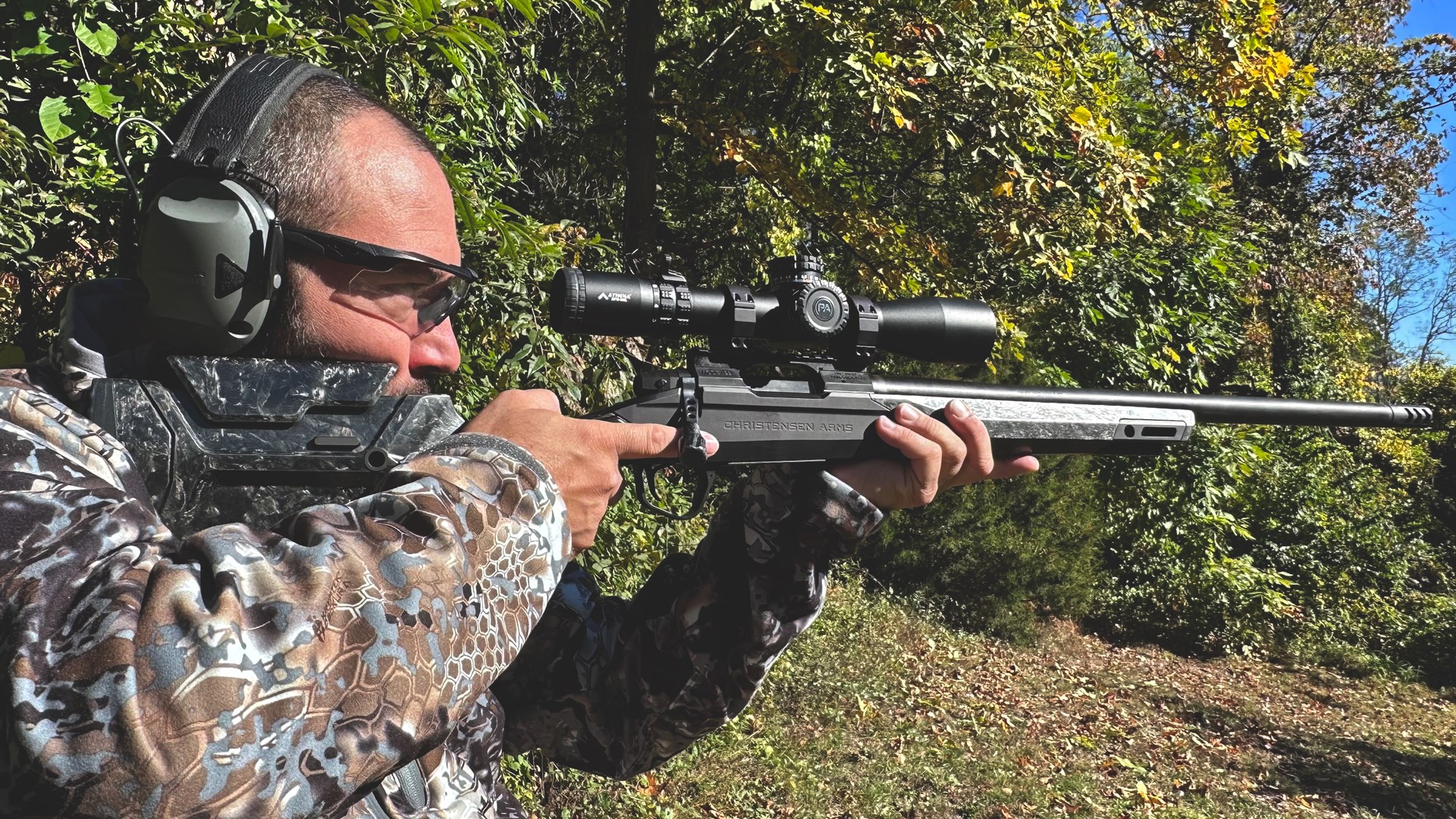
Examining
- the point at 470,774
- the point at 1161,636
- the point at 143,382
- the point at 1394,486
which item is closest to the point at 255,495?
the point at 143,382

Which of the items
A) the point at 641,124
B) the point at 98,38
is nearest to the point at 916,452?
the point at 98,38

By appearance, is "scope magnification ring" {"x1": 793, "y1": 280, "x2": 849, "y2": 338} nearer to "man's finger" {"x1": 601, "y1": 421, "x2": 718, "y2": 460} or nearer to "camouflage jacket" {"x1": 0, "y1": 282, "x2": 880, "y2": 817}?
"man's finger" {"x1": 601, "y1": 421, "x2": 718, "y2": 460}

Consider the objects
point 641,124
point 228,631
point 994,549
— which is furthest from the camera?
point 994,549

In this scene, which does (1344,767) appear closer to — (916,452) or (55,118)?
(916,452)

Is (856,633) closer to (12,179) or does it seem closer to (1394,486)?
(12,179)

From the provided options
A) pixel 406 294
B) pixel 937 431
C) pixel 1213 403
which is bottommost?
pixel 406 294

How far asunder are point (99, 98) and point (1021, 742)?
27.3 ft

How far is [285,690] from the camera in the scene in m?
1.09

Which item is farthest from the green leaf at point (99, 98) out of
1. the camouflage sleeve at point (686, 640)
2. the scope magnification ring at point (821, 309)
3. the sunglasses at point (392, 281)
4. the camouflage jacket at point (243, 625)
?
the scope magnification ring at point (821, 309)

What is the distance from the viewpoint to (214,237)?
60.1 inches

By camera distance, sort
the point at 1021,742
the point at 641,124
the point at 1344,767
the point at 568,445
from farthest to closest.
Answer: the point at 1344,767 < the point at 641,124 < the point at 1021,742 < the point at 568,445

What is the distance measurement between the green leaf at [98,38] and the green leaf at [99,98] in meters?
0.10

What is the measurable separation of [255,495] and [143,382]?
234mm

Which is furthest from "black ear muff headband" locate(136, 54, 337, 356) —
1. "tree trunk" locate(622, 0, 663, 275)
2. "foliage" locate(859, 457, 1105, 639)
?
"foliage" locate(859, 457, 1105, 639)
